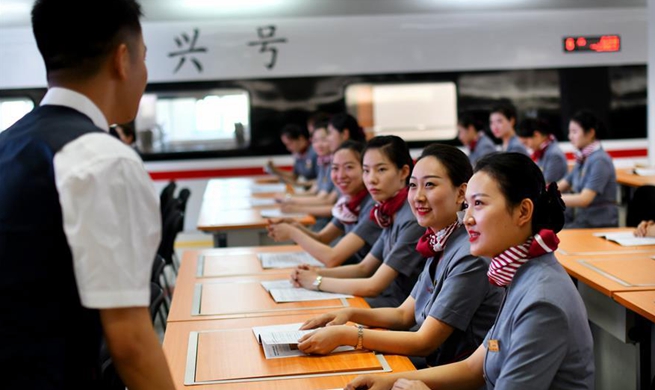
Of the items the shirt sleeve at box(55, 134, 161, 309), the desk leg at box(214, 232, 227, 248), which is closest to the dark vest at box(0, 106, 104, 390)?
the shirt sleeve at box(55, 134, 161, 309)

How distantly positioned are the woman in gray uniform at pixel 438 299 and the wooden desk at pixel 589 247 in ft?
3.62

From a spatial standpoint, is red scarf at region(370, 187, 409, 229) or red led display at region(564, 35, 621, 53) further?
red led display at region(564, 35, 621, 53)

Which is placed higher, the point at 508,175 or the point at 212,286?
the point at 508,175

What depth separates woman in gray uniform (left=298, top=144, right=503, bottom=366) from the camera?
2.29m

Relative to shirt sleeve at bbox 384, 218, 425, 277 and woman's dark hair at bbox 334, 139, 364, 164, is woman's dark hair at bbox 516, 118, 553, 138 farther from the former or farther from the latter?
shirt sleeve at bbox 384, 218, 425, 277

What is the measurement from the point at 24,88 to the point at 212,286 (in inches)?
233

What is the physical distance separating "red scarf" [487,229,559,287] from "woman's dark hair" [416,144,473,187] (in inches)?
27.2

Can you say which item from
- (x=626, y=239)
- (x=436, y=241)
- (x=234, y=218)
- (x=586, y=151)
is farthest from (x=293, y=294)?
(x=586, y=151)

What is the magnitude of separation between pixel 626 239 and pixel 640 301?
1181mm

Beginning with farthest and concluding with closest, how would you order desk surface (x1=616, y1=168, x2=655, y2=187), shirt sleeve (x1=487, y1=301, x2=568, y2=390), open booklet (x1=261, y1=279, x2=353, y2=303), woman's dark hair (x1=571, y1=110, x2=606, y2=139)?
desk surface (x1=616, y1=168, x2=655, y2=187)
woman's dark hair (x1=571, y1=110, x2=606, y2=139)
open booklet (x1=261, y1=279, x2=353, y2=303)
shirt sleeve (x1=487, y1=301, x2=568, y2=390)

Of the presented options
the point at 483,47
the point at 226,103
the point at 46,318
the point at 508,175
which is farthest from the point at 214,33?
the point at 46,318

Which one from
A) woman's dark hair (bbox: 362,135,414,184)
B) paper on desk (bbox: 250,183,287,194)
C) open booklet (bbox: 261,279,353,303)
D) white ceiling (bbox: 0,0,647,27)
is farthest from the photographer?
white ceiling (bbox: 0,0,647,27)

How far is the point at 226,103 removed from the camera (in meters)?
8.50

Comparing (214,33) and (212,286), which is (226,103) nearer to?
(214,33)
